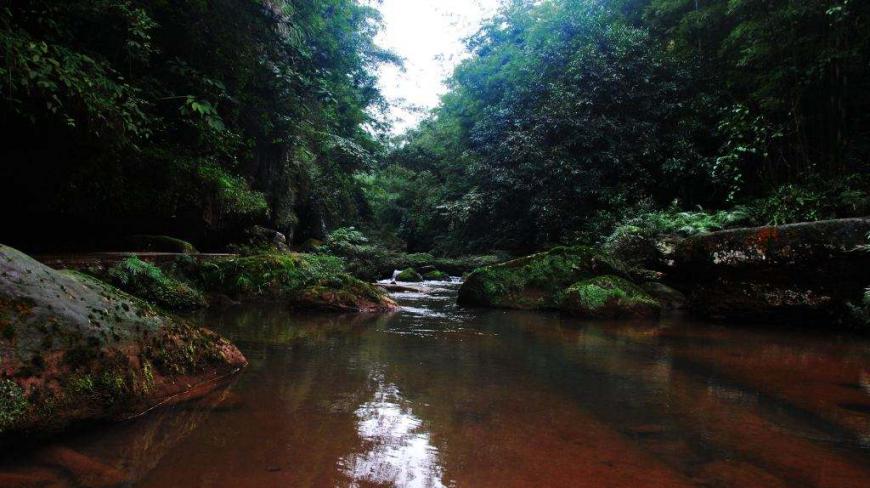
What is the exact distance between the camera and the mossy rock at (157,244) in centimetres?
758

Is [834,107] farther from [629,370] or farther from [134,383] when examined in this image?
[134,383]

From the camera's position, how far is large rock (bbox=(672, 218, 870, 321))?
5188 millimetres

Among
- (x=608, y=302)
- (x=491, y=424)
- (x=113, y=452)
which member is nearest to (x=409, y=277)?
(x=608, y=302)

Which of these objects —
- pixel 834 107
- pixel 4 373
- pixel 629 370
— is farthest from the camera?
pixel 834 107

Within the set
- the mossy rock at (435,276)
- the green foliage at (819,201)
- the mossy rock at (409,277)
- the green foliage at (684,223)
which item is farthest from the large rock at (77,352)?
the mossy rock at (435,276)

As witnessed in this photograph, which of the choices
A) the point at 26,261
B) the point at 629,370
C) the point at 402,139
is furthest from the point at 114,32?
the point at 402,139

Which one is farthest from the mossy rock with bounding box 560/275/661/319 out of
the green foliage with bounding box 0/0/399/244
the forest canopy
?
the green foliage with bounding box 0/0/399/244

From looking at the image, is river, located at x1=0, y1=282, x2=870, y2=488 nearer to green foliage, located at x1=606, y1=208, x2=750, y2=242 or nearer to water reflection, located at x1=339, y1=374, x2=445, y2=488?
water reflection, located at x1=339, y1=374, x2=445, y2=488

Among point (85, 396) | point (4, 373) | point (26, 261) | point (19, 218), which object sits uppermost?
point (19, 218)

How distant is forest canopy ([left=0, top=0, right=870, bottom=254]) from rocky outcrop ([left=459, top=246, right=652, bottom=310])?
3387mm

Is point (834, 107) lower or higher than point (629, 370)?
higher

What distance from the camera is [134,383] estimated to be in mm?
2086

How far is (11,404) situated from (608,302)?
631 centimetres

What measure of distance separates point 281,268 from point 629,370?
5871mm
